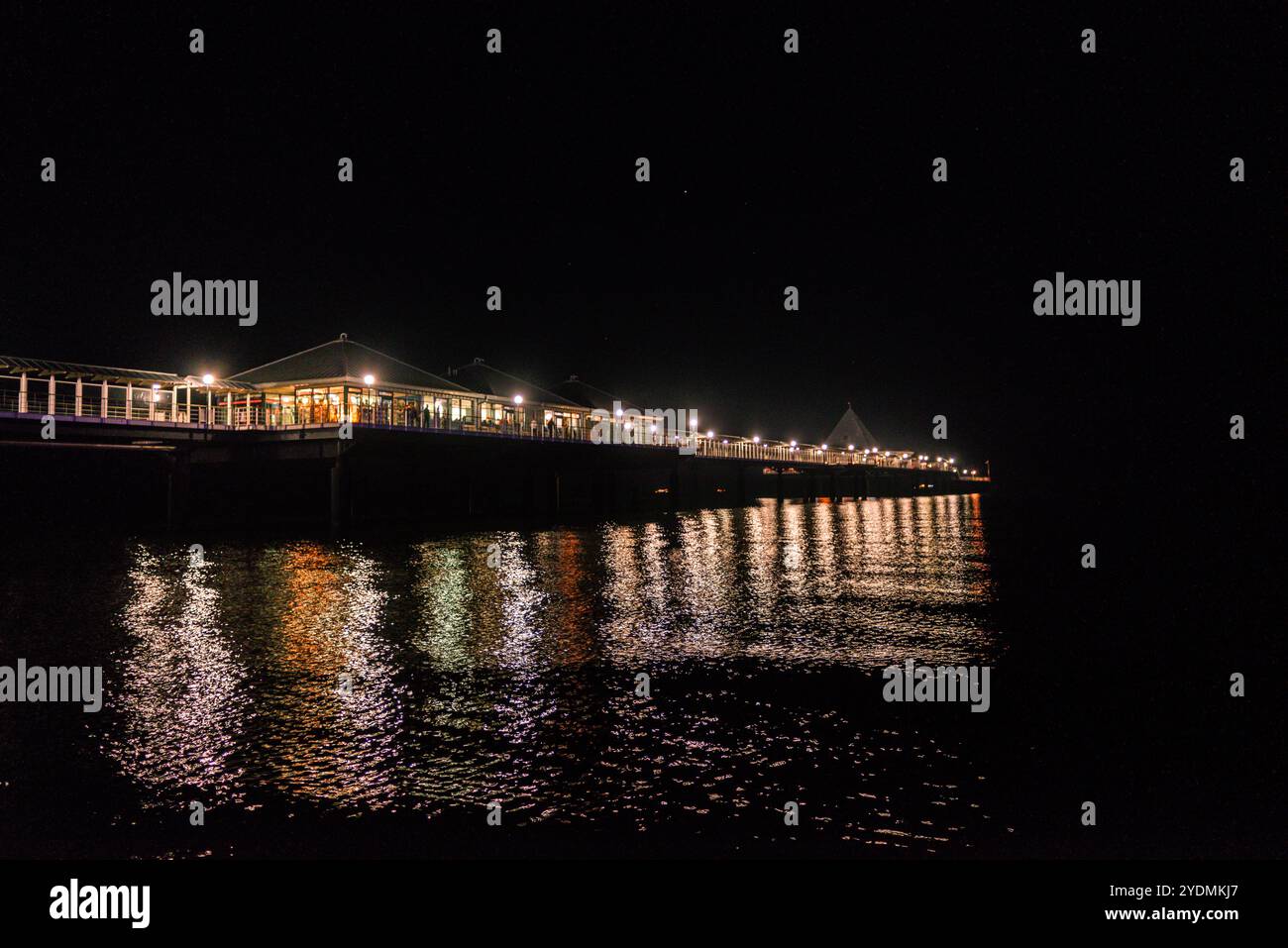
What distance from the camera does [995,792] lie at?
24.4ft

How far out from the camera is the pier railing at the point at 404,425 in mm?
38094

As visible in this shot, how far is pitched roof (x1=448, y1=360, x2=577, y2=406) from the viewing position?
66238mm

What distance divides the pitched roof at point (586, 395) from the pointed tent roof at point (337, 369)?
29.1 m

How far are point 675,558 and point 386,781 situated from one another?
71.3ft

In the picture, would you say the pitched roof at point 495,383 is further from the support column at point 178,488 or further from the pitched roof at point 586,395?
the support column at point 178,488

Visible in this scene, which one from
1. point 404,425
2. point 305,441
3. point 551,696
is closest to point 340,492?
point 305,441

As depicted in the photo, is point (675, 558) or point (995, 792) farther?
point (675, 558)

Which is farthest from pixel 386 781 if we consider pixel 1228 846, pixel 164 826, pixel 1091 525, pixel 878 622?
pixel 1091 525

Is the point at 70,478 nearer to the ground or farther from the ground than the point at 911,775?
farther from the ground

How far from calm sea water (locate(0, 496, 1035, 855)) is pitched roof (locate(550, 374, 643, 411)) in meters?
63.6

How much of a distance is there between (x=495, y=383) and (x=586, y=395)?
1829 centimetres
